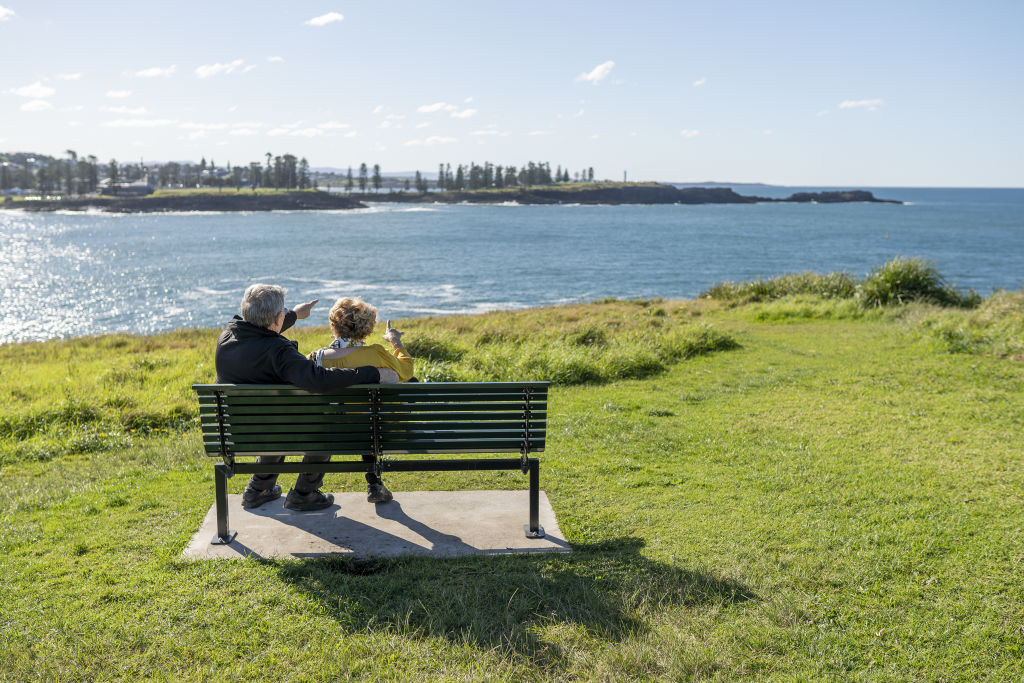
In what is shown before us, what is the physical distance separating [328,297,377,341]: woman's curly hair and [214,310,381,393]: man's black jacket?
33cm

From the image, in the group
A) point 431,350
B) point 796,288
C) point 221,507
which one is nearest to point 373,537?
point 221,507

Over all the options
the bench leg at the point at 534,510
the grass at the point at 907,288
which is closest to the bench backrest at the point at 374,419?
the bench leg at the point at 534,510

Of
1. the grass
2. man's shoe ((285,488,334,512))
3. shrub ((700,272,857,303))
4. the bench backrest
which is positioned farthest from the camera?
shrub ((700,272,857,303))

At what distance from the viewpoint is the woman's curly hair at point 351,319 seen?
489 centimetres

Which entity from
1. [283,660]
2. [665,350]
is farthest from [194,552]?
[665,350]

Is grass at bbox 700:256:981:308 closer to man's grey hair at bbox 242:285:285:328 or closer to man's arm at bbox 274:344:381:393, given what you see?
man's arm at bbox 274:344:381:393

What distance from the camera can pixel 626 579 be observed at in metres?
4.21

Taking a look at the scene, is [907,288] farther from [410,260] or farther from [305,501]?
[410,260]

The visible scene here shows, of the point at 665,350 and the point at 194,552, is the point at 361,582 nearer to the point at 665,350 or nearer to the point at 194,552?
the point at 194,552

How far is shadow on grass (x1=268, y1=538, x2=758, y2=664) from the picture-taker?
3.67 metres

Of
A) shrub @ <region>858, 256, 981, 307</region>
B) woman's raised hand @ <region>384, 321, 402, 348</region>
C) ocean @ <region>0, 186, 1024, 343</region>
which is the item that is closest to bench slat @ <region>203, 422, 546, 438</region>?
woman's raised hand @ <region>384, 321, 402, 348</region>

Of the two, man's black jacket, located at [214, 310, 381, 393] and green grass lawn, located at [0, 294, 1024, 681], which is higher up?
man's black jacket, located at [214, 310, 381, 393]

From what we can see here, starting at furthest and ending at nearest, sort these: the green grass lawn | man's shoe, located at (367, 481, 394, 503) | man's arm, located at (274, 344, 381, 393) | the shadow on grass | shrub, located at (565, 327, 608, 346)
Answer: shrub, located at (565, 327, 608, 346)
man's shoe, located at (367, 481, 394, 503)
man's arm, located at (274, 344, 381, 393)
the shadow on grass
the green grass lawn

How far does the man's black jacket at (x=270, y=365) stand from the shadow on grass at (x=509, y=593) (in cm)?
111
